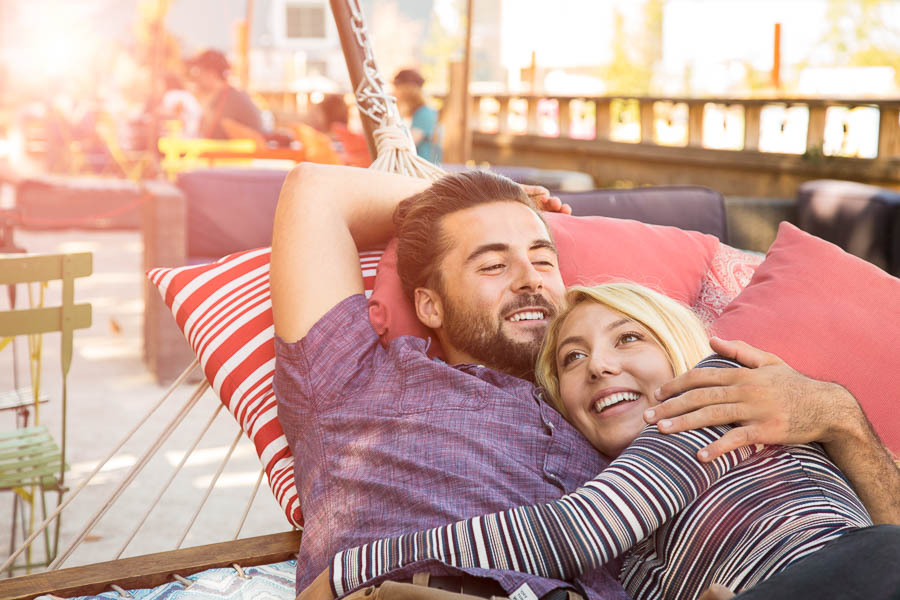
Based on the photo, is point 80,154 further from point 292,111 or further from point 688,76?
point 688,76

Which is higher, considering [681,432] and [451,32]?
[451,32]

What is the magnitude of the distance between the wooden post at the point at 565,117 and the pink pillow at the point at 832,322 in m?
9.43

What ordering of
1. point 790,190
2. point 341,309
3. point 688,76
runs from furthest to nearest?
point 688,76
point 790,190
point 341,309

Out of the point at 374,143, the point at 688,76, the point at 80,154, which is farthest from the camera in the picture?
the point at 688,76

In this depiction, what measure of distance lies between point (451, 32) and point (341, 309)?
129ft

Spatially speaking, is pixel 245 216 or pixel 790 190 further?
pixel 790 190

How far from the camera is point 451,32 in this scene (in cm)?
3950

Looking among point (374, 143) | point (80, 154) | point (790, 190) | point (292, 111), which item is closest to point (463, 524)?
point (374, 143)

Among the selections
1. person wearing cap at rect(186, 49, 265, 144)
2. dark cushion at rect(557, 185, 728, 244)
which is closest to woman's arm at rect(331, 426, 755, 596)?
dark cushion at rect(557, 185, 728, 244)

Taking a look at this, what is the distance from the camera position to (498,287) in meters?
1.85

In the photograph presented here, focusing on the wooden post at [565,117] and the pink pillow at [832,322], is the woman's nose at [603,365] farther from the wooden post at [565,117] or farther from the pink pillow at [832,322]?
the wooden post at [565,117]

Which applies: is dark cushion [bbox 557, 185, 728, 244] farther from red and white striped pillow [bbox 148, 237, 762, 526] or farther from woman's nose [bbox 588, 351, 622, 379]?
woman's nose [bbox 588, 351, 622, 379]

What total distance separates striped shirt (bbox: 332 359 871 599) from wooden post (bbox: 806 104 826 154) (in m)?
6.47

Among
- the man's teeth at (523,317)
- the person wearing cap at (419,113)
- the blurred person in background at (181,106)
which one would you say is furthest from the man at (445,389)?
the blurred person in background at (181,106)
